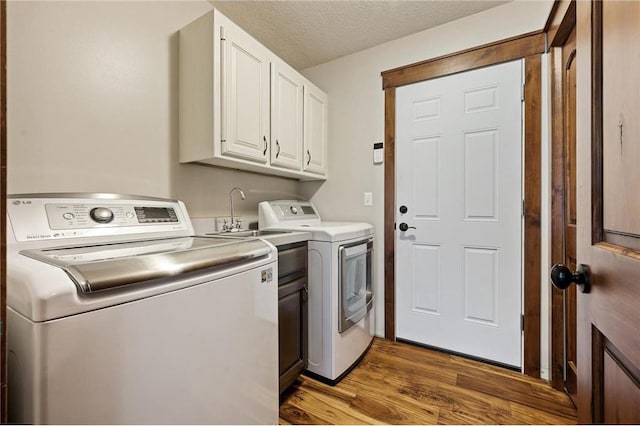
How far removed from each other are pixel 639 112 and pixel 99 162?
1836mm

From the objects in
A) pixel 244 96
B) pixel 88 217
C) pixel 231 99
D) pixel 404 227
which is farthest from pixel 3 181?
pixel 404 227

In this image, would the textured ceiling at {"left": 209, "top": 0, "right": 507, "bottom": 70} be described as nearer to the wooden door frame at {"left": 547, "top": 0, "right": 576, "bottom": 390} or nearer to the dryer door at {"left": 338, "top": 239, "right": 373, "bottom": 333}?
the wooden door frame at {"left": 547, "top": 0, "right": 576, "bottom": 390}

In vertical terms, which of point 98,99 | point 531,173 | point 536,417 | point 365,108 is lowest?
point 536,417

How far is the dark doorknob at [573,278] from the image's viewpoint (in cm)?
63

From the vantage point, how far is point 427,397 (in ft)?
5.13

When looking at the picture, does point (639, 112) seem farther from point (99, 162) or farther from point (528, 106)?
point (99, 162)

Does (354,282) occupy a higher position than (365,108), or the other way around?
(365,108)

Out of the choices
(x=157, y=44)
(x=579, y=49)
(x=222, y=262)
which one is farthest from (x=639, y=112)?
(x=157, y=44)

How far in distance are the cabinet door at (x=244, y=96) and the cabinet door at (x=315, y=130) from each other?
464mm

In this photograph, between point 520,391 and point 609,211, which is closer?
point 609,211

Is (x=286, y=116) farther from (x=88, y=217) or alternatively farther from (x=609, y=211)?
(x=609, y=211)

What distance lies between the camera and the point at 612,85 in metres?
0.54

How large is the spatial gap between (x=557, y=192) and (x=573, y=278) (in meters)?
1.29

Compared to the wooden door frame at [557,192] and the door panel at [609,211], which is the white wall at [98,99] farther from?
the wooden door frame at [557,192]
